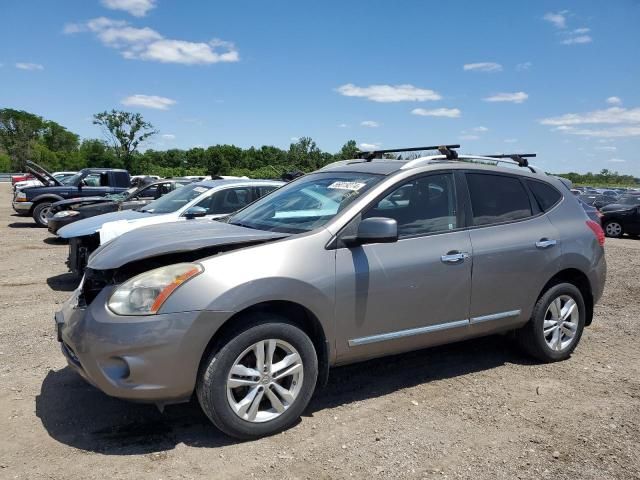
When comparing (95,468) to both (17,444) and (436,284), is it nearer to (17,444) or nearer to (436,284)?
(17,444)

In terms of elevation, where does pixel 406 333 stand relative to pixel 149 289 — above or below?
below

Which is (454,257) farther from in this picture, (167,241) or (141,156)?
(141,156)

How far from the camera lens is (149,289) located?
3.27 m

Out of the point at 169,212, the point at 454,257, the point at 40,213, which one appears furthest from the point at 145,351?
the point at 40,213

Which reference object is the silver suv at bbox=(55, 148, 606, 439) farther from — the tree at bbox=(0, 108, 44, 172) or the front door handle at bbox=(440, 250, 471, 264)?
the tree at bbox=(0, 108, 44, 172)

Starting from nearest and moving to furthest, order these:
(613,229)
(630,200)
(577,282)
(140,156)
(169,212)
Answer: (577,282) < (169,212) < (613,229) < (630,200) < (140,156)

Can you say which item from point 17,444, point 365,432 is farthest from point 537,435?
point 17,444

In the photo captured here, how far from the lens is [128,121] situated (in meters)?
77.0

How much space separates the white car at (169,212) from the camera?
7641mm

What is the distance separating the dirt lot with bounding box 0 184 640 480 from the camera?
3.20 m

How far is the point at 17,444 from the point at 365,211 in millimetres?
2682

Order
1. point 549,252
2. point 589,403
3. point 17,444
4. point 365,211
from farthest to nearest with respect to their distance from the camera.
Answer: point 549,252, point 589,403, point 365,211, point 17,444

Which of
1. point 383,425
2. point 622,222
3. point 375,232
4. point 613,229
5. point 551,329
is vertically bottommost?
point 383,425

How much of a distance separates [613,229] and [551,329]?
657 inches
